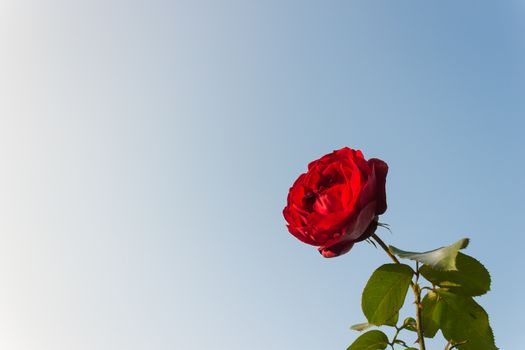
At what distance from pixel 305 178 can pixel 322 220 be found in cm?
23

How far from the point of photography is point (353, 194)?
1.37 m

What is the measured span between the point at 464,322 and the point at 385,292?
220 mm

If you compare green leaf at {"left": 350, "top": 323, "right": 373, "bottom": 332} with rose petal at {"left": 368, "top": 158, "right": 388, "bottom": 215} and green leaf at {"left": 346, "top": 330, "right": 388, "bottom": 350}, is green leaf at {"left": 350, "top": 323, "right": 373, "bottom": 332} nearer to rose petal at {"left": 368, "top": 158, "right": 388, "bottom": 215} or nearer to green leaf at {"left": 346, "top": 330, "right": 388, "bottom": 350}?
green leaf at {"left": 346, "top": 330, "right": 388, "bottom": 350}

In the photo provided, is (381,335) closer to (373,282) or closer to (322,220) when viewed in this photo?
(373,282)

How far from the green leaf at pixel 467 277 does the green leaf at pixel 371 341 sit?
311mm

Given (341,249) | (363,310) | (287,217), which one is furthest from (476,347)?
(287,217)

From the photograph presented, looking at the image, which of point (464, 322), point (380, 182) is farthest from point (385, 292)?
point (380, 182)

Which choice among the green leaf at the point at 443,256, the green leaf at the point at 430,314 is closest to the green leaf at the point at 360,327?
the green leaf at the point at 430,314

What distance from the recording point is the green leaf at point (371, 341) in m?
1.62

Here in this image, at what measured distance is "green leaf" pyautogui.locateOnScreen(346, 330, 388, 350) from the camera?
63.6 inches

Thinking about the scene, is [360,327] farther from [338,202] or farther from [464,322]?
[338,202]

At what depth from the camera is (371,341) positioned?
162 centimetres

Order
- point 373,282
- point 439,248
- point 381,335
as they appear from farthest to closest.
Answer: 1. point 381,335
2. point 373,282
3. point 439,248

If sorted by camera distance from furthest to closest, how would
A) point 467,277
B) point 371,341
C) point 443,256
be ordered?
point 371,341 → point 467,277 → point 443,256
